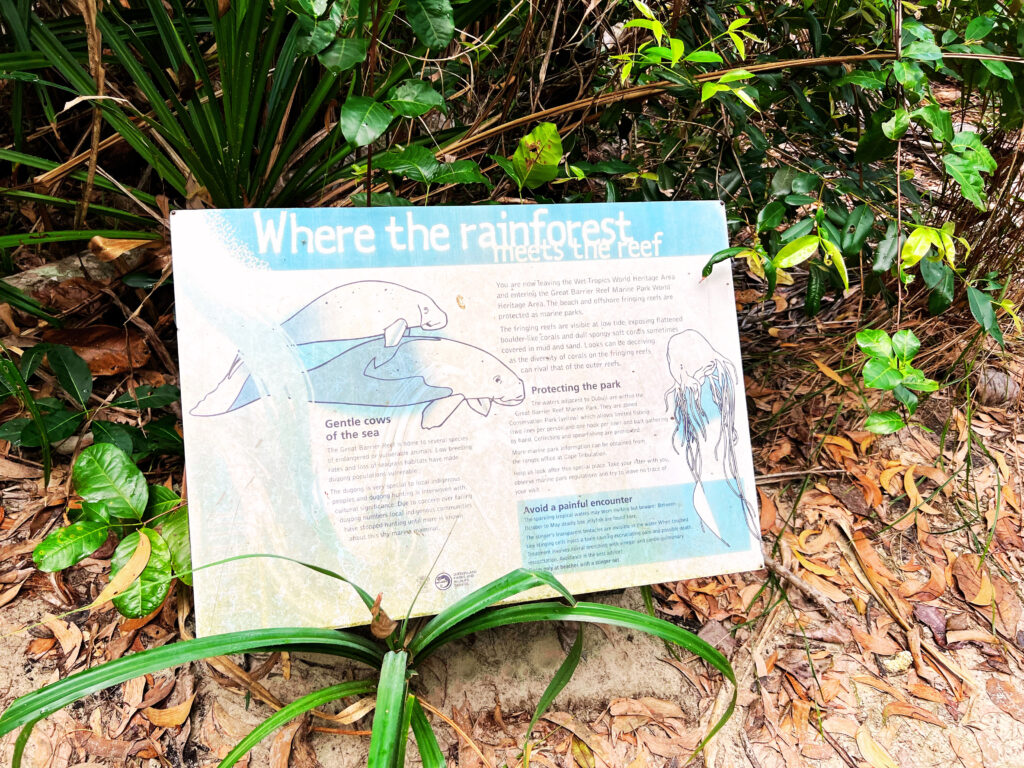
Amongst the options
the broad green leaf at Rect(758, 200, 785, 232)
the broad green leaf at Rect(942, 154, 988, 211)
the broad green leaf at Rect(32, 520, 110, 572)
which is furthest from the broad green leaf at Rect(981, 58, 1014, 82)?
the broad green leaf at Rect(32, 520, 110, 572)

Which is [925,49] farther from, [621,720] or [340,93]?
[621,720]

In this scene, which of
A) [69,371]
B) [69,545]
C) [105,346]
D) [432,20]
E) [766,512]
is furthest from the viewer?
[766,512]

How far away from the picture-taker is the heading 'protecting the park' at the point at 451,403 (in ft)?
3.50

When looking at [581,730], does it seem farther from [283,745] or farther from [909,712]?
[909,712]

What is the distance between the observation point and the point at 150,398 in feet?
4.56

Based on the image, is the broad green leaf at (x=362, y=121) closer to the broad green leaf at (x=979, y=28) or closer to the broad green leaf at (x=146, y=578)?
the broad green leaf at (x=146, y=578)

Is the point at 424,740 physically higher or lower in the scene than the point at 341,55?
lower

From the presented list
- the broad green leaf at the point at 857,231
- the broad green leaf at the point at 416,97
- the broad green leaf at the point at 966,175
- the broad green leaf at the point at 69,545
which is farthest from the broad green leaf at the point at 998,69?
the broad green leaf at the point at 69,545

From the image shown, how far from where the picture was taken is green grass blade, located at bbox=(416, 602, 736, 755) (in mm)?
1090

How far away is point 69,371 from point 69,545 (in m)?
0.42

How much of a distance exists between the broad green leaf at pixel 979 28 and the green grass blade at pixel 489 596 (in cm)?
127

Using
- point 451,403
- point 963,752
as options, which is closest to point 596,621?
point 451,403

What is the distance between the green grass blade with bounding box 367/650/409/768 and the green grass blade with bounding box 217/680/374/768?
0.50 feet

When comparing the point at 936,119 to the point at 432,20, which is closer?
the point at 432,20
